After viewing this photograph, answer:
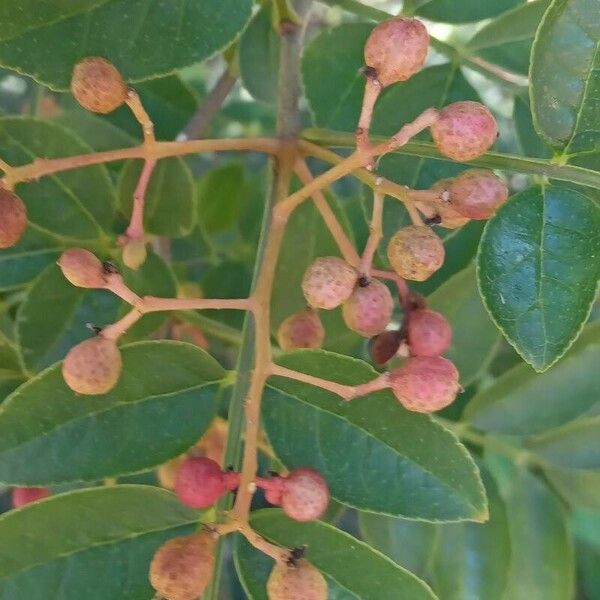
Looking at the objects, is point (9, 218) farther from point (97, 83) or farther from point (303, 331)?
point (303, 331)

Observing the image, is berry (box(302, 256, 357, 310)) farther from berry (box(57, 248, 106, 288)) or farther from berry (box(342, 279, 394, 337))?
berry (box(57, 248, 106, 288))

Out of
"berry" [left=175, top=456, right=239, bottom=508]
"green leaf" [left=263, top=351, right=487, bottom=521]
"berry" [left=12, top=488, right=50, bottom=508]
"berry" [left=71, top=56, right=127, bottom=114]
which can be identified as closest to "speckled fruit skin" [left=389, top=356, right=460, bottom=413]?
"green leaf" [left=263, top=351, right=487, bottom=521]

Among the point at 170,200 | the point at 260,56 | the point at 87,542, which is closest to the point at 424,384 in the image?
the point at 87,542

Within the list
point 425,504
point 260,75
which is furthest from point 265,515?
point 260,75

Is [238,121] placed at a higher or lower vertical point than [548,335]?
higher

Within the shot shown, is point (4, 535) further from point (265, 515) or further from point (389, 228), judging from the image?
point (389, 228)
